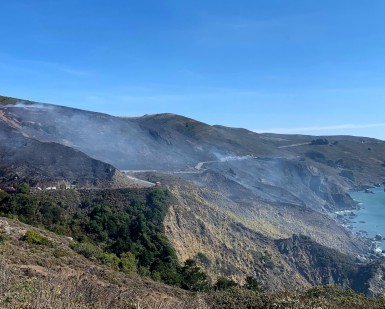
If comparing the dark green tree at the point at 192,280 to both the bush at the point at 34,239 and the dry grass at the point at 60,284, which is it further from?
the bush at the point at 34,239

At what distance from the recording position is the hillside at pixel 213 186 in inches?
1668

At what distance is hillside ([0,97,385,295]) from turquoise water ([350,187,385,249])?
12.6 feet

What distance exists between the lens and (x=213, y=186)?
227ft

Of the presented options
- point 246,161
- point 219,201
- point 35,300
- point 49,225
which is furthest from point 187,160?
point 35,300

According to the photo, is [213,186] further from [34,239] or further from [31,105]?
[34,239]

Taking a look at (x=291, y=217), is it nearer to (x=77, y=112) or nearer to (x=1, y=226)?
(x=1, y=226)

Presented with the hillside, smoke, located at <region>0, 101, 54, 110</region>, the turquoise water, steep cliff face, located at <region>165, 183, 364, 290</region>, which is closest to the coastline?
the turquoise water

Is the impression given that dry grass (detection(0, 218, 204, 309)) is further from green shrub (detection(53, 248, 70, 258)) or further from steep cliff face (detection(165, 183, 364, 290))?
steep cliff face (detection(165, 183, 364, 290))

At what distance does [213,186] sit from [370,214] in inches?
1670

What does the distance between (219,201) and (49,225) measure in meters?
30.4

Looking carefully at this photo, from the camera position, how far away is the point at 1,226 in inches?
813

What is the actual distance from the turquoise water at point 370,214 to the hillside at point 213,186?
12.6 ft

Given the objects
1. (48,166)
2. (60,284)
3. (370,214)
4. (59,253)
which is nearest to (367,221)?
(370,214)

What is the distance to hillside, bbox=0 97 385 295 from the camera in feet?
139
